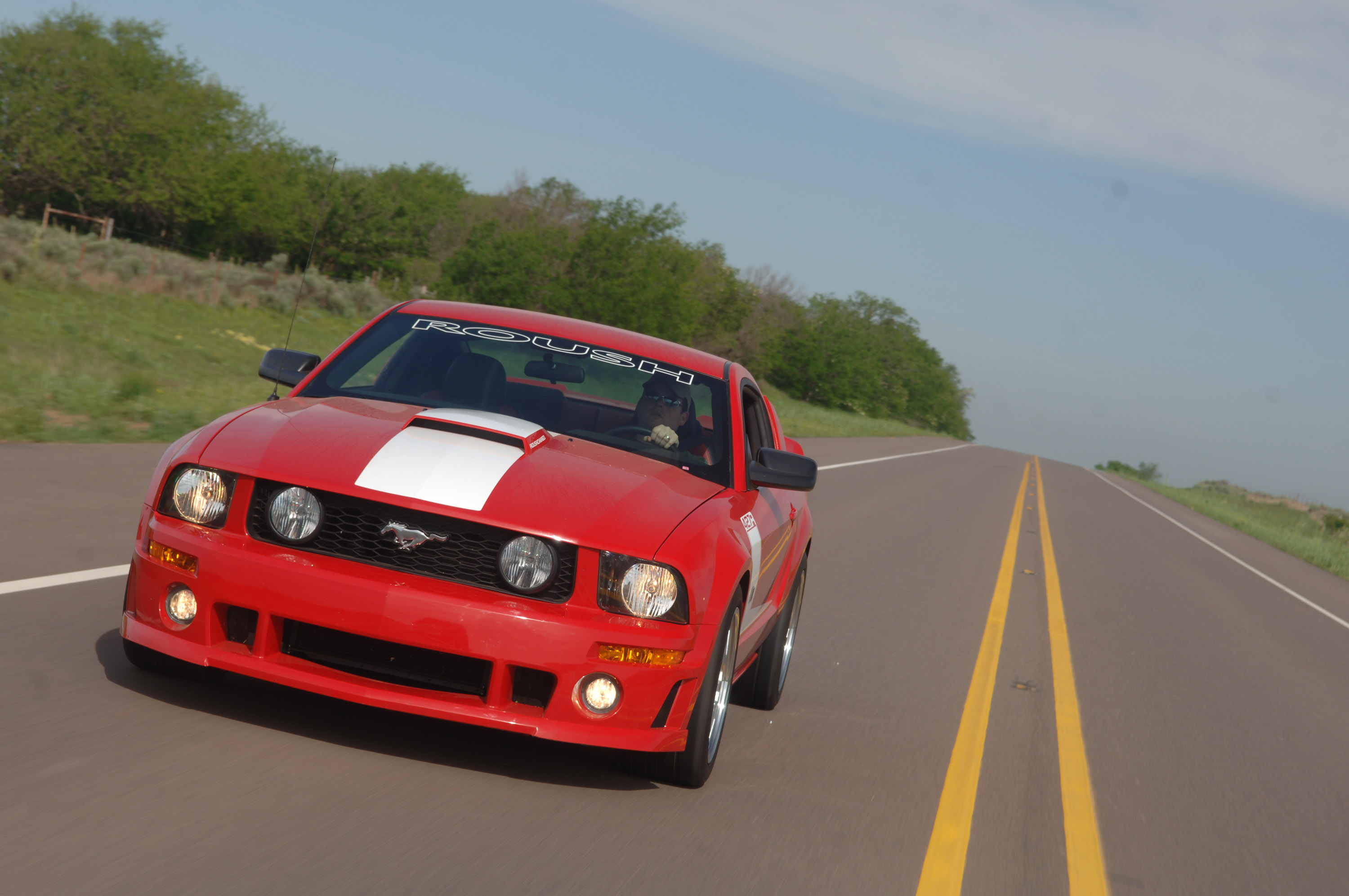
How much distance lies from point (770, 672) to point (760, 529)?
3.46 feet

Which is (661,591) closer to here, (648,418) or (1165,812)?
(648,418)

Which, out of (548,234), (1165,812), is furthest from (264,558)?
(548,234)

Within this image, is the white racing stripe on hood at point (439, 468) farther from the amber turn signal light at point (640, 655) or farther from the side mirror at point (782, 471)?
the side mirror at point (782, 471)

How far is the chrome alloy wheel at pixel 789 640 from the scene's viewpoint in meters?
5.93

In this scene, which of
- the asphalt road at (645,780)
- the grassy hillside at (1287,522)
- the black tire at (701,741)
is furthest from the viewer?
the grassy hillside at (1287,522)

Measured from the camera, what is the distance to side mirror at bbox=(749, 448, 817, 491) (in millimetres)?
4941

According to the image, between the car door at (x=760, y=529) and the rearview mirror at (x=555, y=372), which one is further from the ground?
the rearview mirror at (x=555, y=372)

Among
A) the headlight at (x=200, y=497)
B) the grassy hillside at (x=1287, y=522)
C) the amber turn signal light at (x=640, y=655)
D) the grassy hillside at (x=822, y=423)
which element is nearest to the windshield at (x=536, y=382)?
the headlight at (x=200, y=497)

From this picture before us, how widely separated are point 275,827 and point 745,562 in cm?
176

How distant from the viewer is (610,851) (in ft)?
11.9

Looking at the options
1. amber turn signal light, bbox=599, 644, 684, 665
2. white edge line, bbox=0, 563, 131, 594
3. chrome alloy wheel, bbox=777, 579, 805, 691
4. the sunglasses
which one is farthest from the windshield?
white edge line, bbox=0, 563, 131, 594

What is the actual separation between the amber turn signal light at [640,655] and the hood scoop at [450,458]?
0.57 m

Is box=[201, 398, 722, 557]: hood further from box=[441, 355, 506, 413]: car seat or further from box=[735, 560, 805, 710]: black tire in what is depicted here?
box=[735, 560, 805, 710]: black tire

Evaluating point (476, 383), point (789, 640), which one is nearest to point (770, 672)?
point (789, 640)
